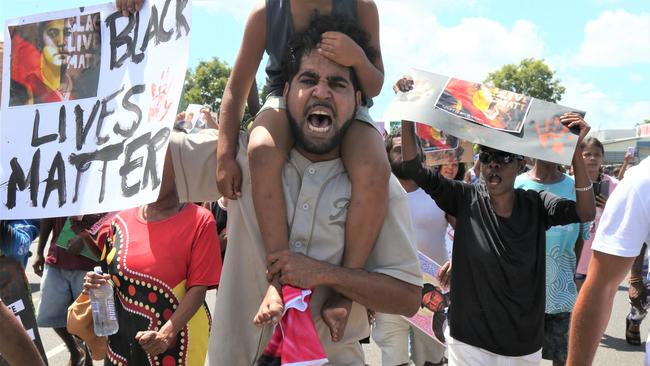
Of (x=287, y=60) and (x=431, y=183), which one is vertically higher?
(x=287, y=60)

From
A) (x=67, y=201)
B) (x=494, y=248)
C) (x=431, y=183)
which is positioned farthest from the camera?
(x=431, y=183)

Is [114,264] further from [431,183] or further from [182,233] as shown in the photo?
[431,183]

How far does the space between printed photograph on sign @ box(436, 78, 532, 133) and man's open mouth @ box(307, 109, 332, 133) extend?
5.05 ft

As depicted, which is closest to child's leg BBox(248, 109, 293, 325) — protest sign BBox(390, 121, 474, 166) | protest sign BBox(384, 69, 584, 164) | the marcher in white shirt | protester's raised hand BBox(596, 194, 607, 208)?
the marcher in white shirt

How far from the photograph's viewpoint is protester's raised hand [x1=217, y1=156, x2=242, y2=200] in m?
2.46

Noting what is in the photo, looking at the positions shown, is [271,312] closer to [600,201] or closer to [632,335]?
[600,201]

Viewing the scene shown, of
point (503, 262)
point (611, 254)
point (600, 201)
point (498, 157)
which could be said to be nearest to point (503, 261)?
point (503, 262)

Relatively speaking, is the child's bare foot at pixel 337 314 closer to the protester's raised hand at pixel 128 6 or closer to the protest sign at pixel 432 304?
the protester's raised hand at pixel 128 6

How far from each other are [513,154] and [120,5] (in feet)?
7.77

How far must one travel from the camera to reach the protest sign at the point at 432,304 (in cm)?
504

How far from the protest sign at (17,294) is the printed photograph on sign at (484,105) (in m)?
2.36

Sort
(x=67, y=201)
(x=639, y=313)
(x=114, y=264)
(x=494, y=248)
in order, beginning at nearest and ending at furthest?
(x=67, y=201)
(x=114, y=264)
(x=494, y=248)
(x=639, y=313)

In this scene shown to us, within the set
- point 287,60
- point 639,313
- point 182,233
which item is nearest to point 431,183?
point 182,233

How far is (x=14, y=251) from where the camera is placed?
340 centimetres
